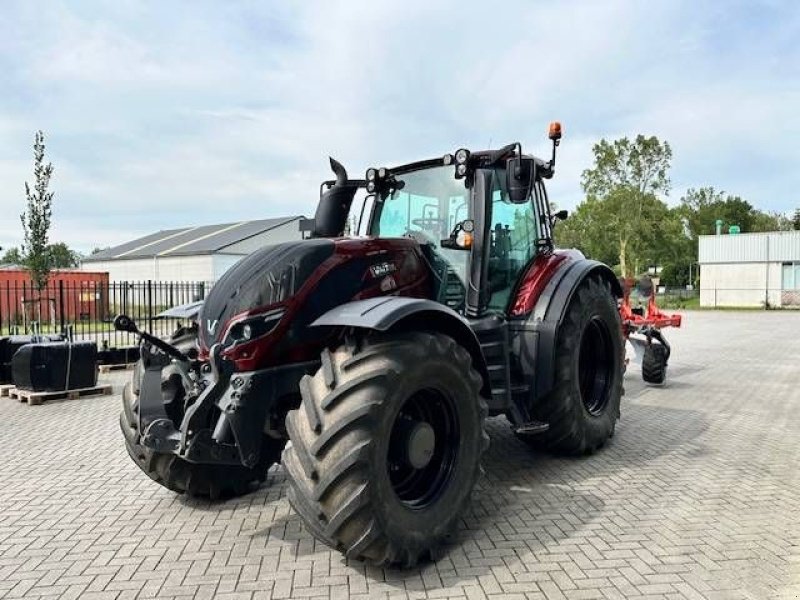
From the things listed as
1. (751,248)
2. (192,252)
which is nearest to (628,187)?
(751,248)

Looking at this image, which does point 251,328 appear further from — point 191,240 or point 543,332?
point 191,240

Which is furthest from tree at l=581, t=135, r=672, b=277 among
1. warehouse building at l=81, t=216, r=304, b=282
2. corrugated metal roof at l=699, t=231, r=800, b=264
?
warehouse building at l=81, t=216, r=304, b=282

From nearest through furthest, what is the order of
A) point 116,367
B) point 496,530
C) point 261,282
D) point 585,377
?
1. point 261,282
2. point 496,530
3. point 585,377
4. point 116,367

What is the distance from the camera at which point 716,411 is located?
797 cm

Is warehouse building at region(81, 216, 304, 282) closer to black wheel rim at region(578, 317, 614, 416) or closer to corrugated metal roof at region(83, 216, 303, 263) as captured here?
corrugated metal roof at region(83, 216, 303, 263)

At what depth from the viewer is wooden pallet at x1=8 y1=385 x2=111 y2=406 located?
8.92m

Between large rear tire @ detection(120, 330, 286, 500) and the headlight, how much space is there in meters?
0.56

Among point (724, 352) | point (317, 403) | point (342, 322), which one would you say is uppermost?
Result: point (342, 322)

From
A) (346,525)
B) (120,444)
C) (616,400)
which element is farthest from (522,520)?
(120,444)

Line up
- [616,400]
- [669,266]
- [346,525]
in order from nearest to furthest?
[346,525], [616,400], [669,266]

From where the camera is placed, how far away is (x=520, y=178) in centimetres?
478

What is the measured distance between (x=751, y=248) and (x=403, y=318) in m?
39.5

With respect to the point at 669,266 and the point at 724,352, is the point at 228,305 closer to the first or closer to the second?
the point at 724,352

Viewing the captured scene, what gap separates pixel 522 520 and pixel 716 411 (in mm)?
4852
